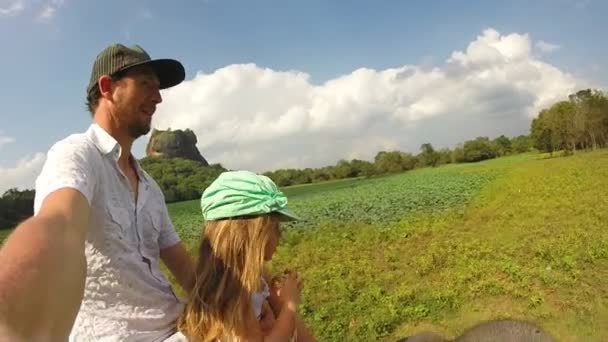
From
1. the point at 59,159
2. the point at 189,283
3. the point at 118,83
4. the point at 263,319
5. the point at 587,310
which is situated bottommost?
the point at 587,310

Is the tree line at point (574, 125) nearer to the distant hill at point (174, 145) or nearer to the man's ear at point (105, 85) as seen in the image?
the distant hill at point (174, 145)

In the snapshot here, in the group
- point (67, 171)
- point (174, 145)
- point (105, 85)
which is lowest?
point (67, 171)

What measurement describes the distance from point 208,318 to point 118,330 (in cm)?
28

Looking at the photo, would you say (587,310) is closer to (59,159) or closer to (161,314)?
(161,314)

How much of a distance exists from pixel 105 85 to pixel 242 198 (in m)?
0.57

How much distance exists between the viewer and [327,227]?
41.4ft

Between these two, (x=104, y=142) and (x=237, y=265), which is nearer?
(x=104, y=142)

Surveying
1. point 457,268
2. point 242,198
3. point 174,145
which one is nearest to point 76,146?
point 242,198

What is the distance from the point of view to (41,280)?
0.75 m

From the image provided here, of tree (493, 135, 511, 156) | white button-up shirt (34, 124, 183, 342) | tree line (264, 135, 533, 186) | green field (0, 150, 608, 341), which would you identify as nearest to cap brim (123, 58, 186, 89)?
white button-up shirt (34, 124, 183, 342)

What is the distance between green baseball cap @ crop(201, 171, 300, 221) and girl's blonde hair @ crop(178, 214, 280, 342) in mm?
32

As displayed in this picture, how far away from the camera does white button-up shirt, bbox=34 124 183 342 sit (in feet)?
5.03

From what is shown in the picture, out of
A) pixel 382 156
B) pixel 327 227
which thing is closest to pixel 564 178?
pixel 327 227

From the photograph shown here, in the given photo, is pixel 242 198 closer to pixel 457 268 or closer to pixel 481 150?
pixel 457 268
